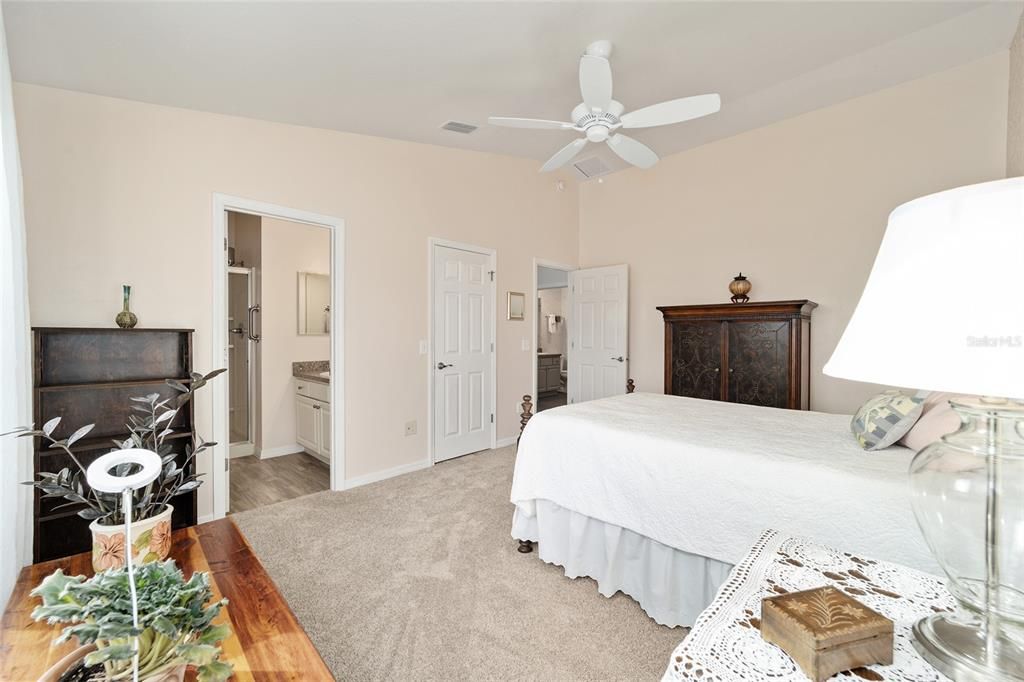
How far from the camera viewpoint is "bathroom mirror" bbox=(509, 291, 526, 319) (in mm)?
4797

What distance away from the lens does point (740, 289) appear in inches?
157

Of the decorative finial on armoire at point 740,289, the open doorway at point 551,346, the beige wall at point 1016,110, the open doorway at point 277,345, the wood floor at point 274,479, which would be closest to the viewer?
the beige wall at point 1016,110

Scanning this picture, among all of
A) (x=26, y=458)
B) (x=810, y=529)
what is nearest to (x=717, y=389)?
(x=810, y=529)

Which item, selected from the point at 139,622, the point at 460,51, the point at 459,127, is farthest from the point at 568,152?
the point at 139,622

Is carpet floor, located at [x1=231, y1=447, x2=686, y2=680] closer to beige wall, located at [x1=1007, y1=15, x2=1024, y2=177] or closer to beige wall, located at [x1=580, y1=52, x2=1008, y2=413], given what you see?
beige wall, located at [x1=580, y1=52, x2=1008, y2=413]

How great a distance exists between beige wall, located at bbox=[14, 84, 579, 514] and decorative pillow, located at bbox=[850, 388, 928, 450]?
3.16m

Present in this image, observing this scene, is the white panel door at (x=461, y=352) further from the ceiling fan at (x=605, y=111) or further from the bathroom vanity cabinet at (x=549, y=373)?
the bathroom vanity cabinet at (x=549, y=373)

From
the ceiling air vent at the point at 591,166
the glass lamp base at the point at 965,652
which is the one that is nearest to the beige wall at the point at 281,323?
the ceiling air vent at the point at 591,166

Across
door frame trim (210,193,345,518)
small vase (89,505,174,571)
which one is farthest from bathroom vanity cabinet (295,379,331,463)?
small vase (89,505,174,571)

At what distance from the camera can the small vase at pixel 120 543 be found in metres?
1.24

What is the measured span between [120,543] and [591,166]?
13.7 ft

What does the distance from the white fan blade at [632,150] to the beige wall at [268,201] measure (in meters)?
1.82

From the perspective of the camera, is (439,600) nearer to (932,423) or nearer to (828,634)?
(828,634)

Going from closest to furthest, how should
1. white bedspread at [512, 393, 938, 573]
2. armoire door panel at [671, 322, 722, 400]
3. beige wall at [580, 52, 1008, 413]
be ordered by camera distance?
white bedspread at [512, 393, 938, 573]
beige wall at [580, 52, 1008, 413]
armoire door panel at [671, 322, 722, 400]
